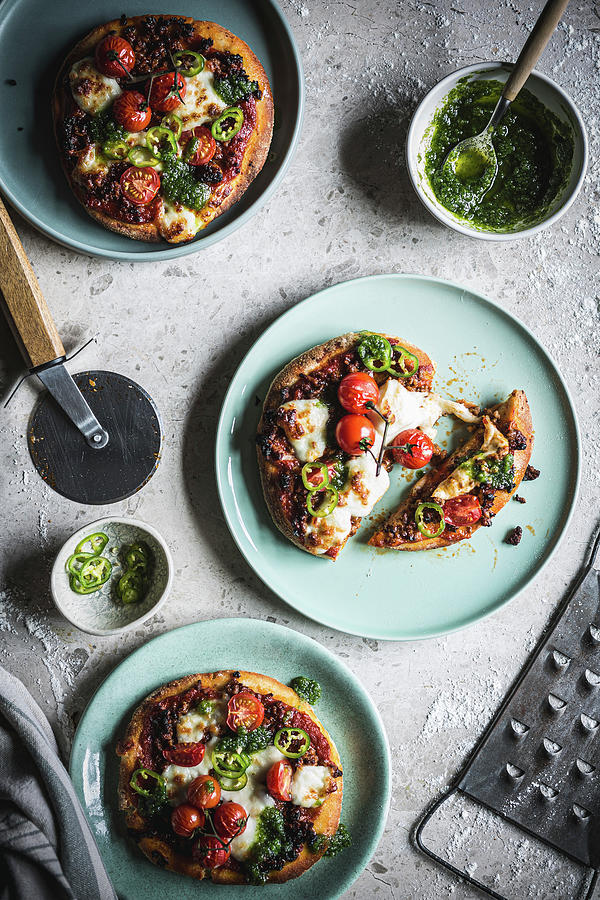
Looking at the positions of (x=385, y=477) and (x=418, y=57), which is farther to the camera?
(x=418, y=57)

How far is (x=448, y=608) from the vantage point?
364cm

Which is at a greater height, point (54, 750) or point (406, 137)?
point (406, 137)

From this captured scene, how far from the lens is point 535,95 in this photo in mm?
3555

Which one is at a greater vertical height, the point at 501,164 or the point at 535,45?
the point at 535,45

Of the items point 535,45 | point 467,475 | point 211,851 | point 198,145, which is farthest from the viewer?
point 467,475

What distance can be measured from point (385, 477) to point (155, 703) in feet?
→ 5.50

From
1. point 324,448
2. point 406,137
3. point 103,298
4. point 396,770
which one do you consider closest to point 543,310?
point 406,137

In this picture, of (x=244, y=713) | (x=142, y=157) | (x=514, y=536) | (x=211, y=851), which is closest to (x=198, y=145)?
(x=142, y=157)

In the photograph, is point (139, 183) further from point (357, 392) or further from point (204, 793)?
point (204, 793)

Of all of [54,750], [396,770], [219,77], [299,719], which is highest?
[219,77]

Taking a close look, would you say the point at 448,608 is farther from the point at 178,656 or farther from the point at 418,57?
the point at 418,57

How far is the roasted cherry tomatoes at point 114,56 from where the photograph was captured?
3.29m

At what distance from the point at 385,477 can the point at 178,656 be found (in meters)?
1.45

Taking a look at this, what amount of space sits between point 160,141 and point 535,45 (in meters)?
1.84
